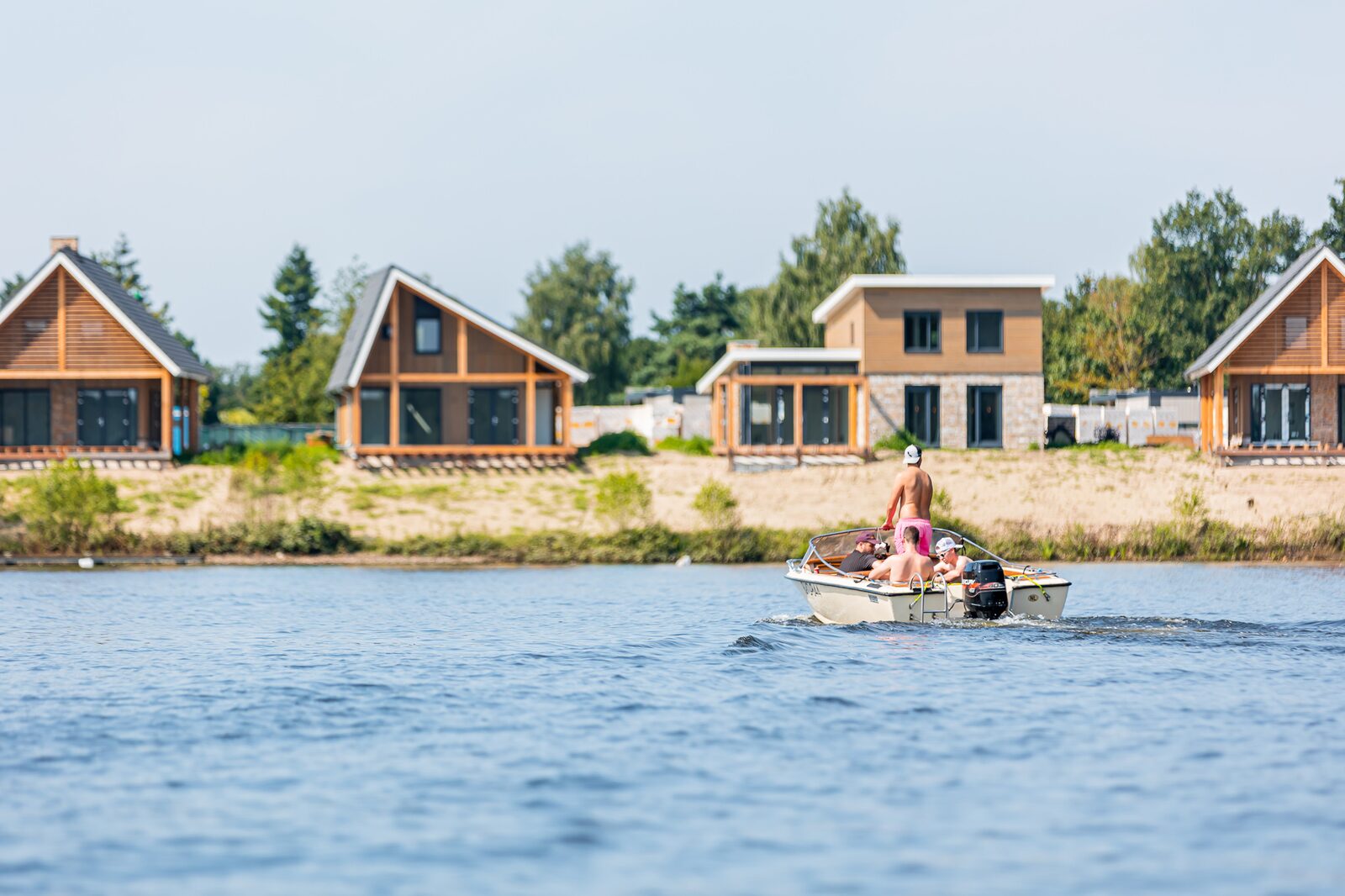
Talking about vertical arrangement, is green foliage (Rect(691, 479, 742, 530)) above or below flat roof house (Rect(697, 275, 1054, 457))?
below

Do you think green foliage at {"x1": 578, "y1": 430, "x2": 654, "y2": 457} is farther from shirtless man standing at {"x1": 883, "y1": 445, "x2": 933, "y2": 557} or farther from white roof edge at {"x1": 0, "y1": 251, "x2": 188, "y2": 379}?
shirtless man standing at {"x1": 883, "y1": 445, "x2": 933, "y2": 557}

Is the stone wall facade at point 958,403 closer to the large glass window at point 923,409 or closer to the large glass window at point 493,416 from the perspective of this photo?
the large glass window at point 923,409

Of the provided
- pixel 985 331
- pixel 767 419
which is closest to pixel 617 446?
pixel 767 419

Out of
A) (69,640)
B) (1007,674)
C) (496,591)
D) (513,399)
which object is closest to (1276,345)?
(513,399)

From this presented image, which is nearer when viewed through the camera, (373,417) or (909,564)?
(909,564)

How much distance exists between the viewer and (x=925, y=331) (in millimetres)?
47562

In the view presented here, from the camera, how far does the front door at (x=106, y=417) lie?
45.8 m

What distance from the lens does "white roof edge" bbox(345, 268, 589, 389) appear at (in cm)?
4469

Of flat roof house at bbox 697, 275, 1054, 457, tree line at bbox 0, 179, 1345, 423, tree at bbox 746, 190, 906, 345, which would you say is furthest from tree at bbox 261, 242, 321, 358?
flat roof house at bbox 697, 275, 1054, 457

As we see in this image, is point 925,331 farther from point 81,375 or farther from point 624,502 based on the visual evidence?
point 81,375

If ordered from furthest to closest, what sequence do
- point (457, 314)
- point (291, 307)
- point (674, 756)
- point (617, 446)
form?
point (291, 307), point (617, 446), point (457, 314), point (674, 756)

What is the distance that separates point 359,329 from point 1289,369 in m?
→ 28.7

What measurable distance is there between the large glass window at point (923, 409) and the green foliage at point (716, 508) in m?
10.8

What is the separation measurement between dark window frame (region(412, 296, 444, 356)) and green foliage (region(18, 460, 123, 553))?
454 inches
